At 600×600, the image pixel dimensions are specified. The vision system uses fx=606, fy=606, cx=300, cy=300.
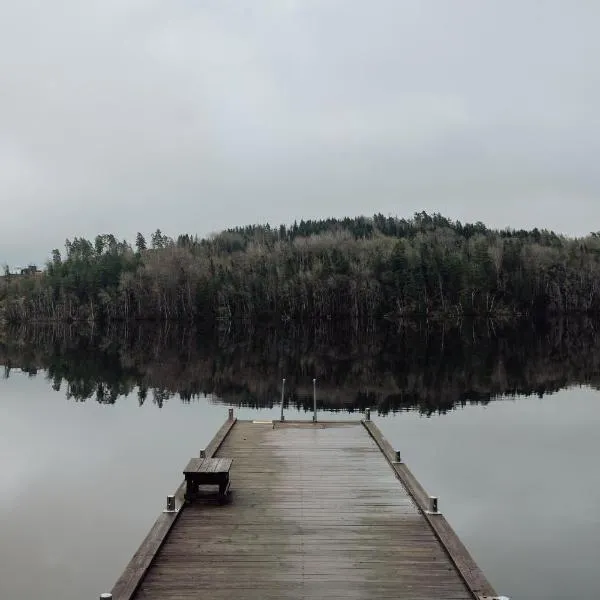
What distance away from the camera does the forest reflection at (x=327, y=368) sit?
2939 centimetres

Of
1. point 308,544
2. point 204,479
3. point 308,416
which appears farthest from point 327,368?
point 308,544

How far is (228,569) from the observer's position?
25.8 ft

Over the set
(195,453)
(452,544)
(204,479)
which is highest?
(204,479)

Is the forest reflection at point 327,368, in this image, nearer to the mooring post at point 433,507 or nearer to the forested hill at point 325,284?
the mooring post at point 433,507

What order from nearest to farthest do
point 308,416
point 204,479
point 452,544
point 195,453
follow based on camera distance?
point 452,544, point 204,479, point 195,453, point 308,416

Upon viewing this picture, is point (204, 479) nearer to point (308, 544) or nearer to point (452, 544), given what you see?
point (308, 544)

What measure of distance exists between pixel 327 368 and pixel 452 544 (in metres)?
31.3

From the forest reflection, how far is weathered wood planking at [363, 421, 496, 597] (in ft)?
43.7

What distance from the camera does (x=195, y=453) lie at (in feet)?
62.7

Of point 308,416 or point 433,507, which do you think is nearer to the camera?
point 433,507

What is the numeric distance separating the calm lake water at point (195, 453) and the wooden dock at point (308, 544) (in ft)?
6.53

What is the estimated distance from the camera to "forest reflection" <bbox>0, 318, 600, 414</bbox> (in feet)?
96.4

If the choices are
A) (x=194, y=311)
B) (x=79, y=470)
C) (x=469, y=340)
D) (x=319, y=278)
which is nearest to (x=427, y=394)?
(x=79, y=470)

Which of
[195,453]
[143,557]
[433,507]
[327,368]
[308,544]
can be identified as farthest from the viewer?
[327,368]
